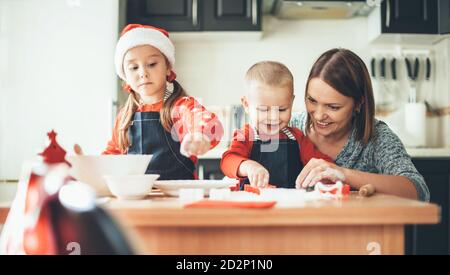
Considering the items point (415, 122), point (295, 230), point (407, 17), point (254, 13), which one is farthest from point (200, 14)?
point (295, 230)

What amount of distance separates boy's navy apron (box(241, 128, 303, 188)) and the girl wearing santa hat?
79 mm

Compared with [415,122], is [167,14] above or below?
above

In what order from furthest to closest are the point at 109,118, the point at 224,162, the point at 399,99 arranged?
the point at 399,99, the point at 109,118, the point at 224,162

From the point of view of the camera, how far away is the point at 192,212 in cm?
44

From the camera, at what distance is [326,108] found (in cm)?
86

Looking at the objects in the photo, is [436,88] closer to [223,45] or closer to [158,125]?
[223,45]

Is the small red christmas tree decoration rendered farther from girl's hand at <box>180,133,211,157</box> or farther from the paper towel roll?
the paper towel roll

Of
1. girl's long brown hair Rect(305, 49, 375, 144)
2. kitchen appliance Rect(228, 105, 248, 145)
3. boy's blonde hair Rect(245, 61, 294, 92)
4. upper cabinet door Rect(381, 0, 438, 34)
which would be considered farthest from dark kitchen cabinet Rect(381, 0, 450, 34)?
boy's blonde hair Rect(245, 61, 294, 92)

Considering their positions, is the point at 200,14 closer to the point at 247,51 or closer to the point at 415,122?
the point at 247,51

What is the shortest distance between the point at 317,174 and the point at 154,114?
373 millimetres

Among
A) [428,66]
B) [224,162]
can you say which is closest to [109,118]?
[224,162]

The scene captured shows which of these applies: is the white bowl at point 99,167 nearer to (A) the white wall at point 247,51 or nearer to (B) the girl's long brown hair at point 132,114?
(B) the girl's long brown hair at point 132,114
